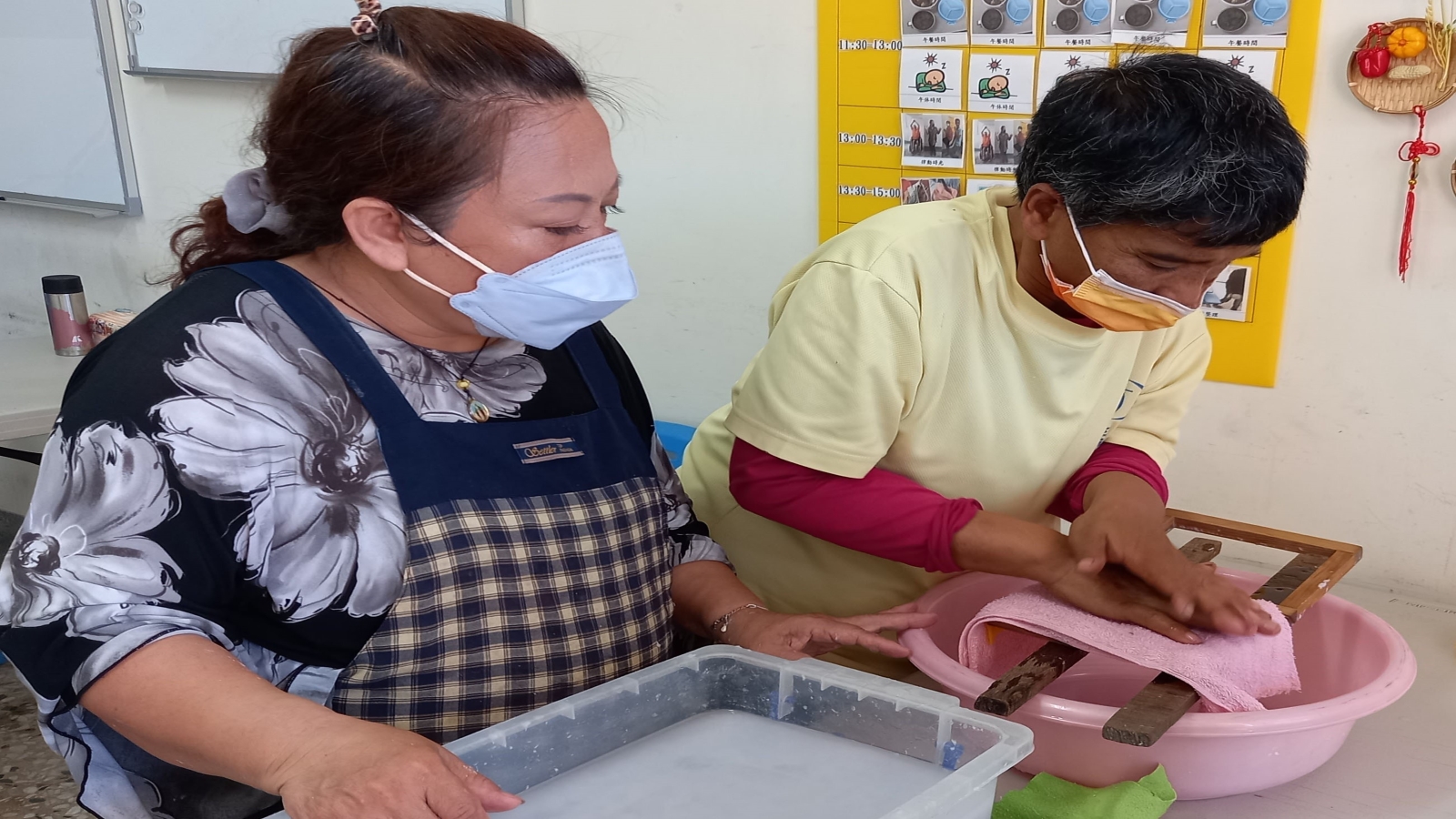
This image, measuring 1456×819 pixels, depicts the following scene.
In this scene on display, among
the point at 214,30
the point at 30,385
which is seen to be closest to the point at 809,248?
the point at 30,385

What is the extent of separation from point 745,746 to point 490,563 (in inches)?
11.7

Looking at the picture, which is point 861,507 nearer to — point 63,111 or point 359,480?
point 359,480

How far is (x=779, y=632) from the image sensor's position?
1.20 m

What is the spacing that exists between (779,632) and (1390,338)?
118 centimetres

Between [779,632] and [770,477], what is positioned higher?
[770,477]

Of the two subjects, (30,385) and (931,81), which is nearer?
(931,81)

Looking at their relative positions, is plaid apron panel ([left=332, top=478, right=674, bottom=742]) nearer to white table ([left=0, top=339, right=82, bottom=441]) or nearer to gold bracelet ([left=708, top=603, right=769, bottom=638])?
gold bracelet ([left=708, top=603, right=769, bottom=638])

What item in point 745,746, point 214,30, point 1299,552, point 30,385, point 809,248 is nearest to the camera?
point 745,746

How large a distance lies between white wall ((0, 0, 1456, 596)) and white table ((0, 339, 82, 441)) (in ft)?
2.14

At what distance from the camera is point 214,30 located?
3.20 meters

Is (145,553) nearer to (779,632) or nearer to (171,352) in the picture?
(171,352)

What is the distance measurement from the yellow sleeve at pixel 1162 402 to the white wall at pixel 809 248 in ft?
1.61

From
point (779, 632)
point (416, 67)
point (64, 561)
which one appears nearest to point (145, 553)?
point (64, 561)

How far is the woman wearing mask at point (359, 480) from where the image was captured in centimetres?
91
